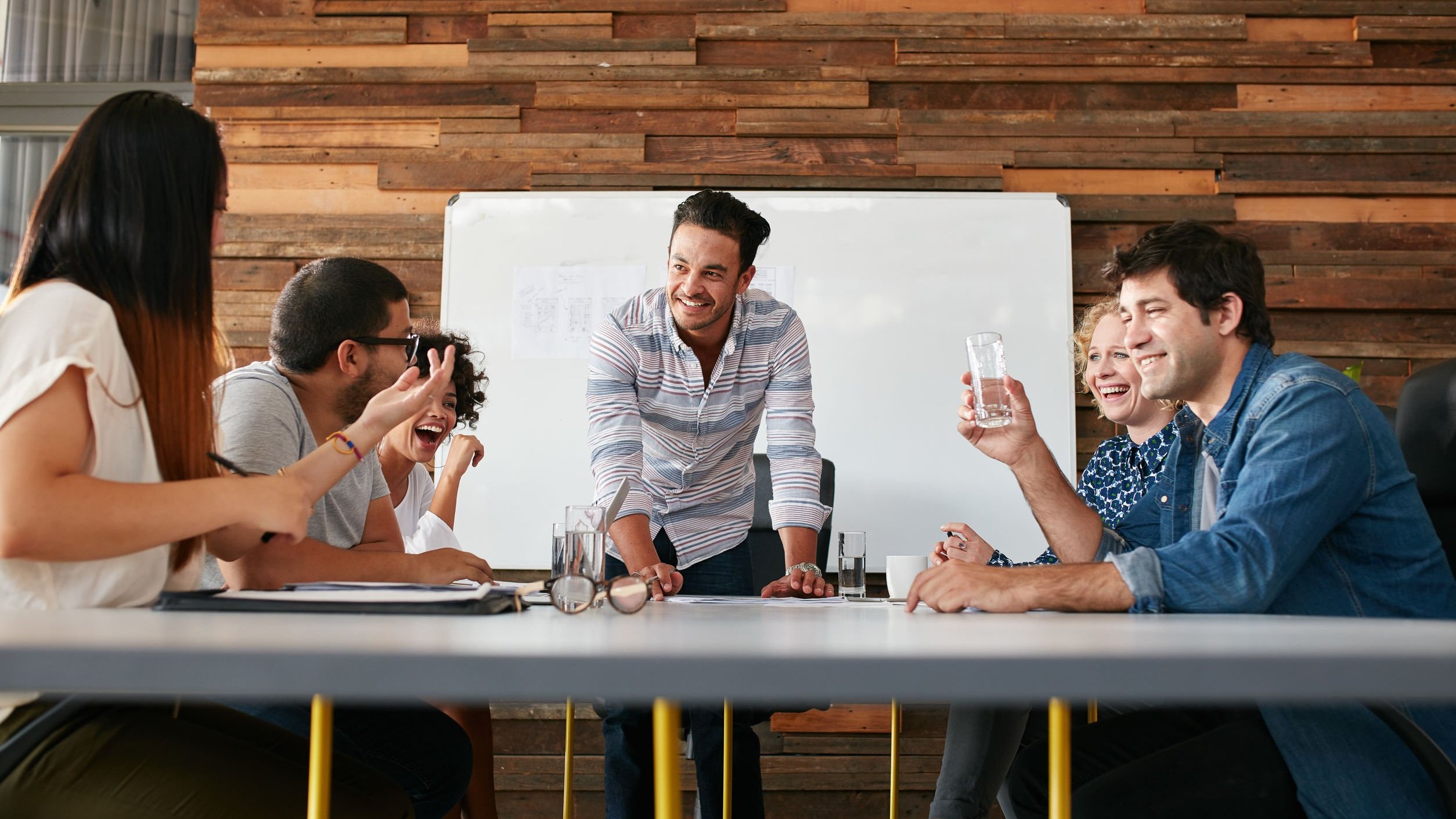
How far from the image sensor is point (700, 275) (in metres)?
2.31

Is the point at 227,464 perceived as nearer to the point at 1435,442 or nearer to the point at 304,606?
the point at 304,606

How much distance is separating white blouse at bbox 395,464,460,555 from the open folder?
1.42m

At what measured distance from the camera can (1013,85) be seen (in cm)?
371

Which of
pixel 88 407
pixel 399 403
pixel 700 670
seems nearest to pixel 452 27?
pixel 399 403

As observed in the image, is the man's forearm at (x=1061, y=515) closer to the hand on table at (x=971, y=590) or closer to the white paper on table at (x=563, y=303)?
the hand on table at (x=971, y=590)

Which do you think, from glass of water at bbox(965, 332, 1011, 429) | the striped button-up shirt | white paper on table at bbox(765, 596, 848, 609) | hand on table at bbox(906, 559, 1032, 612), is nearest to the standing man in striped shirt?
the striped button-up shirt

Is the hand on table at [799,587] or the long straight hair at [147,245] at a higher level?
the long straight hair at [147,245]

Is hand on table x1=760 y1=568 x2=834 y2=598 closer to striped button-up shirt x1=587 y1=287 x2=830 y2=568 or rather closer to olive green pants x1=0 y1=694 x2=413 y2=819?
striped button-up shirt x1=587 y1=287 x2=830 y2=568

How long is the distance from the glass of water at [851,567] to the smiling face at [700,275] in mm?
682

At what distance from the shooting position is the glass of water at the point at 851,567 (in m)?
1.82

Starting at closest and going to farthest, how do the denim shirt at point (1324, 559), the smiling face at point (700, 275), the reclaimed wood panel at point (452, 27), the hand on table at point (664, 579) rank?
the denim shirt at point (1324, 559) < the hand on table at point (664, 579) < the smiling face at point (700, 275) < the reclaimed wood panel at point (452, 27)

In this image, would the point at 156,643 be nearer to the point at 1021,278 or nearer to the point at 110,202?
the point at 110,202

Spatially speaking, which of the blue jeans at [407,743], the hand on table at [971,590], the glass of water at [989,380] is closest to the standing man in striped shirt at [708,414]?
the blue jeans at [407,743]

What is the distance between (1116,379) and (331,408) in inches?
67.7
